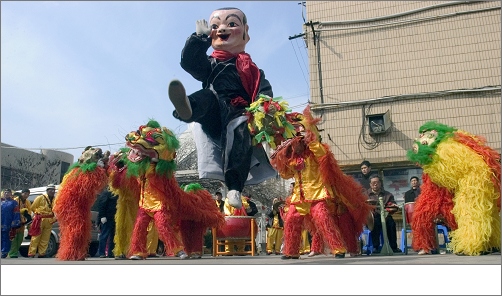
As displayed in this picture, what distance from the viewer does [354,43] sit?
12.7 m

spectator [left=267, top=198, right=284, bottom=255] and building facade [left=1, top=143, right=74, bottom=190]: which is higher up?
building facade [left=1, top=143, right=74, bottom=190]

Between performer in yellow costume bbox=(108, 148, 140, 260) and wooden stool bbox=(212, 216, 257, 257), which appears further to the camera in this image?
wooden stool bbox=(212, 216, 257, 257)

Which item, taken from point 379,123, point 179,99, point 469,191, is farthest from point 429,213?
point 379,123

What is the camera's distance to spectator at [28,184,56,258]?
7.60 m

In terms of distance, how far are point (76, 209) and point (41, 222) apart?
292 cm

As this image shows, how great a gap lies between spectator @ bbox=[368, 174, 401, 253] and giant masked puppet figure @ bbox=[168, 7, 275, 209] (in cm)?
135

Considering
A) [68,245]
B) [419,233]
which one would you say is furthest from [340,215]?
[68,245]

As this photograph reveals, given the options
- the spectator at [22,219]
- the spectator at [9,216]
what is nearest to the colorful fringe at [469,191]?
the spectator at [9,216]

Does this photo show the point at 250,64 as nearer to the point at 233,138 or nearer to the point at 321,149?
the point at 233,138

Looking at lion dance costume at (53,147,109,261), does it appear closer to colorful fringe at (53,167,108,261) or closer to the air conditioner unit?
colorful fringe at (53,167,108,261)

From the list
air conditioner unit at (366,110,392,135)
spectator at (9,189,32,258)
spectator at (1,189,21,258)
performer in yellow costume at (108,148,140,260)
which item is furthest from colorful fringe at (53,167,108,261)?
air conditioner unit at (366,110,392,135)

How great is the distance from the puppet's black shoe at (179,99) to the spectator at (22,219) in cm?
463

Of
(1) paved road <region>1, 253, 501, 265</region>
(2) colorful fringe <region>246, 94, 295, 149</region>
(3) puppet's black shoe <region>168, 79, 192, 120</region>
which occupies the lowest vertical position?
(1) paved road <region>1, 253, 501, 265</region>

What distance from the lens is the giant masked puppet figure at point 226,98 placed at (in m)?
5.44
